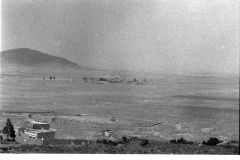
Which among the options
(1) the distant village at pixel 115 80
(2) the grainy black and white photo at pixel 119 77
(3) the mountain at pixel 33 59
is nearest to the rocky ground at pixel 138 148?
(2) the grainy black and white photo at pixel 119 77

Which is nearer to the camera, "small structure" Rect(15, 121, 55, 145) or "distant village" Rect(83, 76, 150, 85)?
"small structure" Rect(15, 121, 55, 145)

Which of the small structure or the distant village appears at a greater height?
the distant village

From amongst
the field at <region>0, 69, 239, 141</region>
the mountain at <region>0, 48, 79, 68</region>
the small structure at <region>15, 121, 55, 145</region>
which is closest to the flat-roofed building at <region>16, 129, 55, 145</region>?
the small structure at <region>15, 121, 55, 145</region>

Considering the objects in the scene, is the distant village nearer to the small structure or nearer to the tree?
the small structure

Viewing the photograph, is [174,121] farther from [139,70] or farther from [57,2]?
[57,2]

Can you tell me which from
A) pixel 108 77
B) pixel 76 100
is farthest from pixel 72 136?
pixel 108 77

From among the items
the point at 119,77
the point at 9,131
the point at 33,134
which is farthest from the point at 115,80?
the point at 9,131
